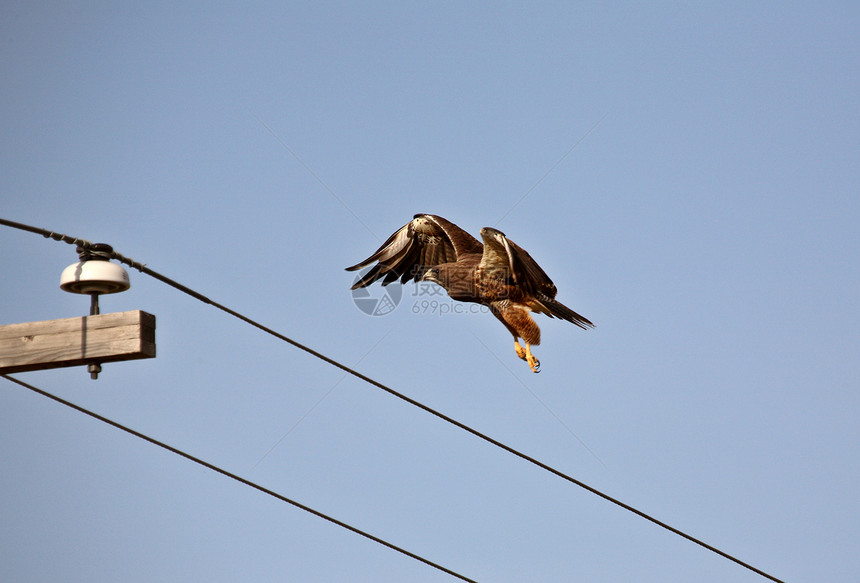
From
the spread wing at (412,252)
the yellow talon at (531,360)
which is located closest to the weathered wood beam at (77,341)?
the yellow talon at (531,360)

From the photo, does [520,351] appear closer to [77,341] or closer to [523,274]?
[523,274]

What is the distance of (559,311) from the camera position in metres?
8.82

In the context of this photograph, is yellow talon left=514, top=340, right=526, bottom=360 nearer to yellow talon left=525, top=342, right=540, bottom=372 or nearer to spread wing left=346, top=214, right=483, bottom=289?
yellow talon left=525, top=342, right=540, bottom=372

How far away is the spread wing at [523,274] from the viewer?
340 inches

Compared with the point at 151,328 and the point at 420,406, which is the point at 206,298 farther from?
the point at 420,406

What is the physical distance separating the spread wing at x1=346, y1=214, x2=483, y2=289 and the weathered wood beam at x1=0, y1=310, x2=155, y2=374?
5.20 metres

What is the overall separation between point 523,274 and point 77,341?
4465 millimetres

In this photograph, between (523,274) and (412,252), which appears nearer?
(523,274)

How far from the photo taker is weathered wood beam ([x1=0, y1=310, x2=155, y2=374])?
4926 mm

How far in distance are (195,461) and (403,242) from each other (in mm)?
5222

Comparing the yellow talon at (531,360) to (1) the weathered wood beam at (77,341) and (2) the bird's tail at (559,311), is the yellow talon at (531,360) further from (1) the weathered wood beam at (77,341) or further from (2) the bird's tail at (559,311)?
(1) the weathered wood beam at (77,341)

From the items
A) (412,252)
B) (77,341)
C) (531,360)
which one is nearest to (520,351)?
(531,360)

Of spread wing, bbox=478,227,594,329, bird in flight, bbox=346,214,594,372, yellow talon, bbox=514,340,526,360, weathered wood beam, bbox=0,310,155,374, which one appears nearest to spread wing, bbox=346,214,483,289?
bird in flight, bbox=346,214,594,372

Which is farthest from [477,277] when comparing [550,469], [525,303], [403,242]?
[550,469]
